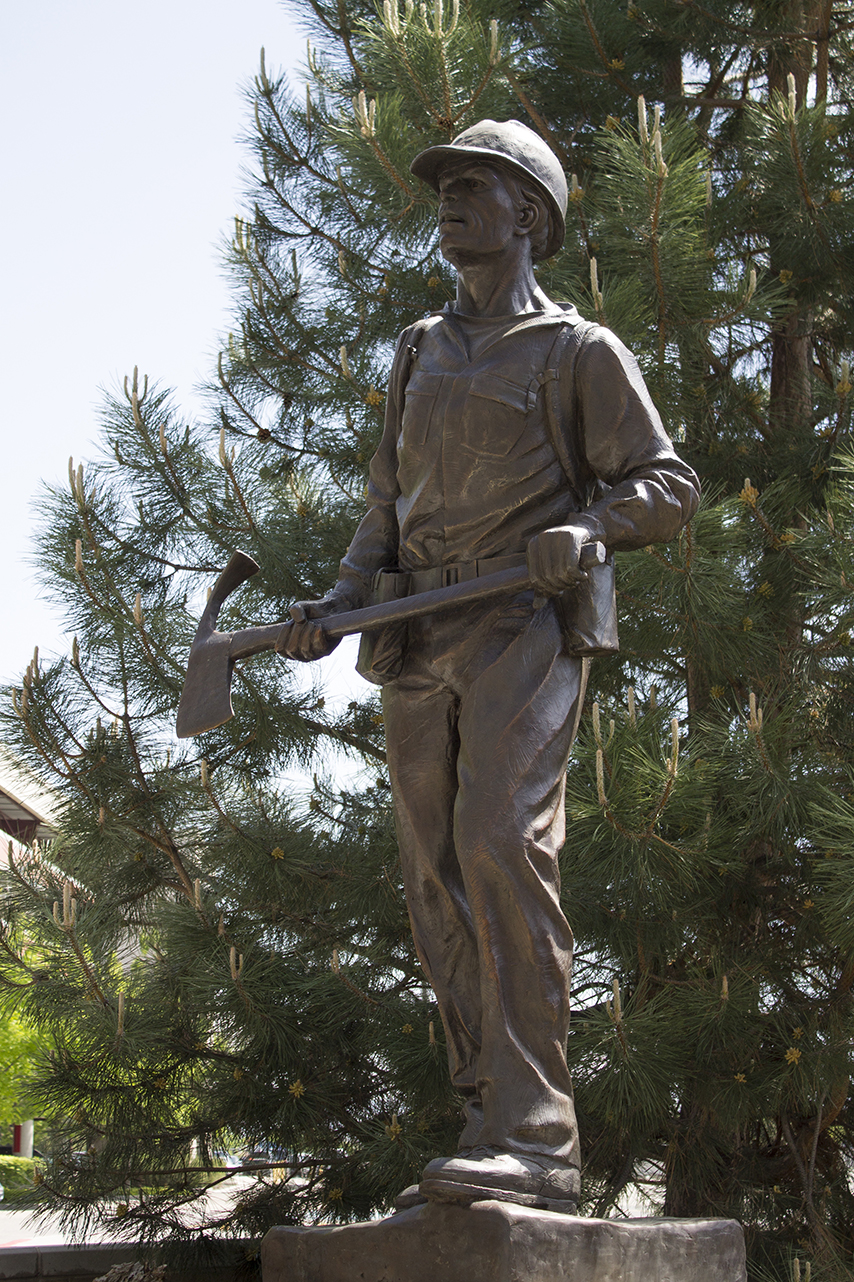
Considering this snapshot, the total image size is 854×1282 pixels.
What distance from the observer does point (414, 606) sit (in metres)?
2.44

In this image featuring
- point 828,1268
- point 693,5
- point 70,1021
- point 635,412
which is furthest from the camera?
point 693,5

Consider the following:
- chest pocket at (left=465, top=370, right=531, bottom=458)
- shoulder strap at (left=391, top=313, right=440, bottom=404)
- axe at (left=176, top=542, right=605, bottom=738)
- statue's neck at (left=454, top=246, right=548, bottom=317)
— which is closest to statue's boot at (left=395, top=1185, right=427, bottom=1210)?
axe at (left=176, top=542, right=605, bottom=738)

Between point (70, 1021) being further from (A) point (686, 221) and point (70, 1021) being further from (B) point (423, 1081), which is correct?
(A) point (686, 221)

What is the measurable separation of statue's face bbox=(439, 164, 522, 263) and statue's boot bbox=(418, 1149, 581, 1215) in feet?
5.22

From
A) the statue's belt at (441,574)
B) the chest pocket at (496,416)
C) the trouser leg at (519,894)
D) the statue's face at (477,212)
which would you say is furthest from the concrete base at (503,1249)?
the statue's face at (477,212)

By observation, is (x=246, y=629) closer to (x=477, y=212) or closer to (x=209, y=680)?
(x=209, y=680)

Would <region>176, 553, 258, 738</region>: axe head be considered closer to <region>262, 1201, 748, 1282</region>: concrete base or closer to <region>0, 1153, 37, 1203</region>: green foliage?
<region>262, 1201, 748, 1282</region>: concrete base

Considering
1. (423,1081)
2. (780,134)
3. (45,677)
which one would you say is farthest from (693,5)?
(423,1081)

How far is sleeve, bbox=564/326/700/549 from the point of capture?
237cm

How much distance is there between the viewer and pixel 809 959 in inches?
186

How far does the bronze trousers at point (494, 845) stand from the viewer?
2.23m

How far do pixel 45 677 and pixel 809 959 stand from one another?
2913 mm

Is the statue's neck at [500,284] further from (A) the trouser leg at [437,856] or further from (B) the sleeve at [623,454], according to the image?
(A) the trouser leg at [437,856]

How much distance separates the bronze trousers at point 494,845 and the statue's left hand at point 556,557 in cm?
17
